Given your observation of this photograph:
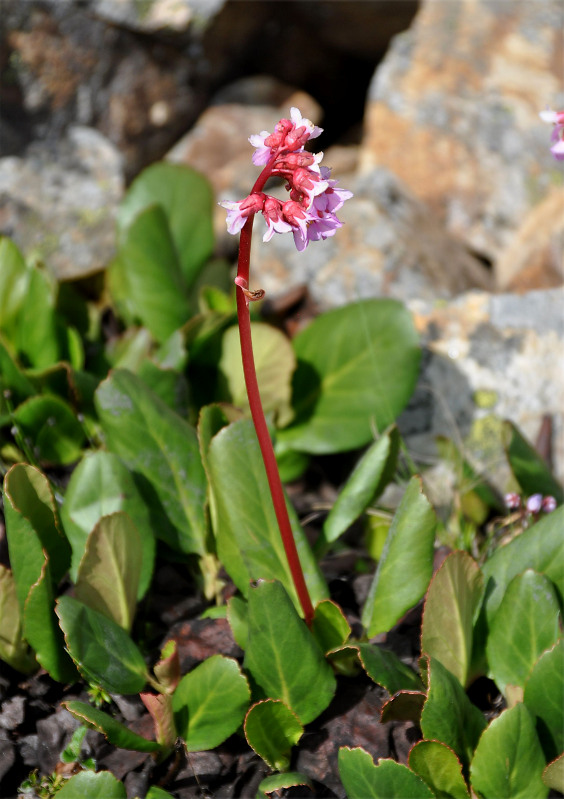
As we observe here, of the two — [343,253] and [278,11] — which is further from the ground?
[278,11]

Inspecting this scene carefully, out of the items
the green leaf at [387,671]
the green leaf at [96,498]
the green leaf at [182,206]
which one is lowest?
the green leaf at [387,671]

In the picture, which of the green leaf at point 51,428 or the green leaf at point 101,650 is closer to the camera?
the green leaf at point 101,650

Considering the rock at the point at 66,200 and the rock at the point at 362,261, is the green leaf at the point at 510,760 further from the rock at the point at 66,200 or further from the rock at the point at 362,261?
the rock at the point at 66,200

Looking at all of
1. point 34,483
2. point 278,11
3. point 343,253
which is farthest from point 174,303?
point 278,11

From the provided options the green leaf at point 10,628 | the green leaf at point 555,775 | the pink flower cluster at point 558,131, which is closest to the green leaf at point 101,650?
the green leaf at point 10,628

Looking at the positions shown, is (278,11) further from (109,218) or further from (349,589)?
(349,589)

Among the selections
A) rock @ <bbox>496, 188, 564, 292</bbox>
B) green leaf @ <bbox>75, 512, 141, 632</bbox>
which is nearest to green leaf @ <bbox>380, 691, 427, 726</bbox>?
green leaf @ <bbox>75, 512, 141, 632</bbox>
